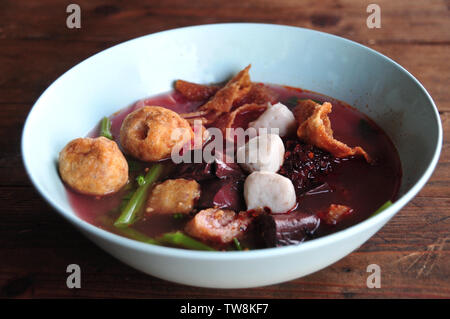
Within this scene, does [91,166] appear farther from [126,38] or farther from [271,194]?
[126,38]

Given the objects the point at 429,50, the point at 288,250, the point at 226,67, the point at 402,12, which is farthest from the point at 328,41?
the point at 288,250

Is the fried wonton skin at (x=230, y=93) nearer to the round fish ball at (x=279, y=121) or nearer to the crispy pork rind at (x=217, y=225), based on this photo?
the round fish ball at (x=279, y=121)

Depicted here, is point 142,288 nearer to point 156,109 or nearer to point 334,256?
point 334,256

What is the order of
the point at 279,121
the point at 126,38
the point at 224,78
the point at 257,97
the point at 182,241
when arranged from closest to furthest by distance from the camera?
1. the point at 182,241
2. the point at 279,121
3. the point at 257,97
4. the point at 224,78
5. the point at 126,38

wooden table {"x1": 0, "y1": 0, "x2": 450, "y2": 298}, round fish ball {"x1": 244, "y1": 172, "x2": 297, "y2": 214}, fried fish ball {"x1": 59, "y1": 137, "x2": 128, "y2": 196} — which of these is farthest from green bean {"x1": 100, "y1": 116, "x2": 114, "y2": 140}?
round fish ball {"x1": 244, "y1": 172, "x2": 297, "y2": 214}

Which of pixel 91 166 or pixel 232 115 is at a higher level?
pixel 232 115

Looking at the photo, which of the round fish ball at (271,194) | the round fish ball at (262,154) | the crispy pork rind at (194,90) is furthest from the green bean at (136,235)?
the crispy pork rind at (194,90)

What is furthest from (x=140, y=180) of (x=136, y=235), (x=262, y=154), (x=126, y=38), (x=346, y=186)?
(x=126, y=38)
